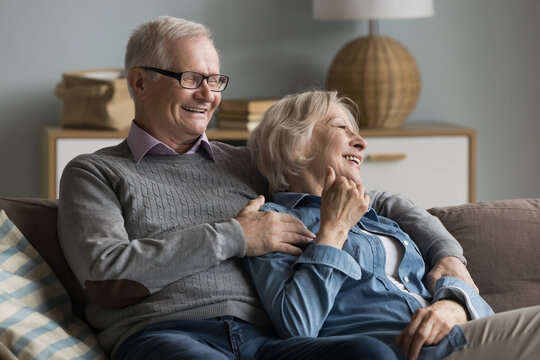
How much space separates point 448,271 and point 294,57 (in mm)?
2150

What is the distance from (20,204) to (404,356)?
0.99 meters

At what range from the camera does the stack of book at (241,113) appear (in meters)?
3.63

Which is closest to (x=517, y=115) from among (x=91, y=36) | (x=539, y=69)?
(x=539, y=69)

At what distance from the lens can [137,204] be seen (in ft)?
6.58

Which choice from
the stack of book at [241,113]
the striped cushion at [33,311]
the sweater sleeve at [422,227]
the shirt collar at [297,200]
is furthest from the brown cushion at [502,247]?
the stack of book at [241,113]

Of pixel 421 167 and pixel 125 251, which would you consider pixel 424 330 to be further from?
pixel 421 167

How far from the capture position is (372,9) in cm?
364

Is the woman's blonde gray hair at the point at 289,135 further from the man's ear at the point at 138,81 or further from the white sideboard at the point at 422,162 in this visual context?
the white sideboard at the point at 422,162

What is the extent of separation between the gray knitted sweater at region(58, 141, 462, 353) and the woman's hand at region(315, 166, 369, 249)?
0.19 metres

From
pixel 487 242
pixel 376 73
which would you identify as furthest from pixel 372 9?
pixel 487 242

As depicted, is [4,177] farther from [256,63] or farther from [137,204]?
[137,204]

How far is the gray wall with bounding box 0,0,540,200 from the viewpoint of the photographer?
3875mm

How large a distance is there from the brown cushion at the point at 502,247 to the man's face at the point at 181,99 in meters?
0.72

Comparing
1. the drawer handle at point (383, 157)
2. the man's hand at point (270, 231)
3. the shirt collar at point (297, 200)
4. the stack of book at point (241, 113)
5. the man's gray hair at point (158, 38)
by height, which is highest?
the man's gray hair at point (158, 38)
